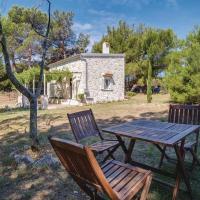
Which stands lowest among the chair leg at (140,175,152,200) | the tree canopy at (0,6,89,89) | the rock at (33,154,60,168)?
the rock at (33,154,60,168)

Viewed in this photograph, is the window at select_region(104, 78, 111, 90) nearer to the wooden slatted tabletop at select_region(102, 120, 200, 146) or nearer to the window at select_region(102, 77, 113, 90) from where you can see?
the window at select_region(102, 77, 113, 90)

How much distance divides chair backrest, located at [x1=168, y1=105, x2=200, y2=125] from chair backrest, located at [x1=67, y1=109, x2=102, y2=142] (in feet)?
5.01

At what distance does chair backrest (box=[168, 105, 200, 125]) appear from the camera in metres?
4.45

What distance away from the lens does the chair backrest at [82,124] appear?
4118 mm

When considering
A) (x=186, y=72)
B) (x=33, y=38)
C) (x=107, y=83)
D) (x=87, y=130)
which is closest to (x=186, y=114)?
(x=87, y=130)

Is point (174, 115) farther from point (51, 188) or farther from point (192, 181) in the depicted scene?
point (51, 188)

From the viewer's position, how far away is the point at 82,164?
225cm

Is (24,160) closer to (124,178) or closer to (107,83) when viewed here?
(124,178)

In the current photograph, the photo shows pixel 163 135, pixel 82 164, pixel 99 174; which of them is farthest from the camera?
pixel 163 135

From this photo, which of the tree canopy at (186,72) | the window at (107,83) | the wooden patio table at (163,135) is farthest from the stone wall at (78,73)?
the wooden patio table at (163,135)

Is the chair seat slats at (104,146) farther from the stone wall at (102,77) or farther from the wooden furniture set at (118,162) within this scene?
the stone wall at (102,77)

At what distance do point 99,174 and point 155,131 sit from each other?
5.30 ft

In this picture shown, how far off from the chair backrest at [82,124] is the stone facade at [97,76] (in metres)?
13.8

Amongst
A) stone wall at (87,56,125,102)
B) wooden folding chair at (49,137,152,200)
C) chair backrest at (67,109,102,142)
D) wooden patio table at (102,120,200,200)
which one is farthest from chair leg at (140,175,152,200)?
stone wall at (87,56,125,102)
